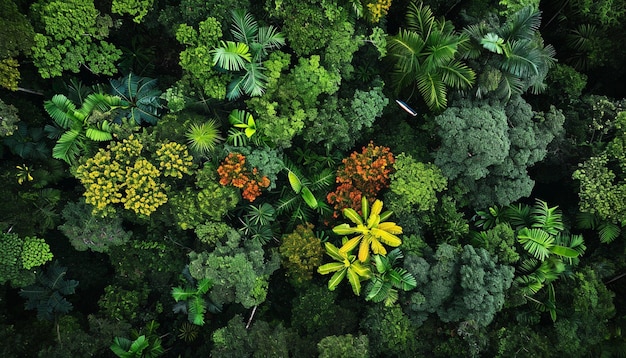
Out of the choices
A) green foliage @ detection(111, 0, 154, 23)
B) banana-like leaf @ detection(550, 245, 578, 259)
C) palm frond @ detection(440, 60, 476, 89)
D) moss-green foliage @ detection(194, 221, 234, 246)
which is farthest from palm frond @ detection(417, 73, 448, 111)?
green foliage @ detection(111, 0, 154, 23)

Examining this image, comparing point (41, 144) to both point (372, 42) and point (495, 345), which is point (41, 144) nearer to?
point (372, 42)

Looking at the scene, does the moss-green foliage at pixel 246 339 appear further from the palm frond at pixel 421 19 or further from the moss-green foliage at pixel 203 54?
the palm frond at pixel 421 19

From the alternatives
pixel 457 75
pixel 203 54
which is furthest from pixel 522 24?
pixel 203 54

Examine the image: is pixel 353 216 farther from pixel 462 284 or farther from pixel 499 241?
pixel 499 241

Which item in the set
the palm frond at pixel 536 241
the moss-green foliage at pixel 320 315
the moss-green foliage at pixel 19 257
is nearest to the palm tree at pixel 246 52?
the moss-green foliage at pixel 320 315

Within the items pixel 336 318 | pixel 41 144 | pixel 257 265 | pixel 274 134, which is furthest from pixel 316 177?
pixel 41 144

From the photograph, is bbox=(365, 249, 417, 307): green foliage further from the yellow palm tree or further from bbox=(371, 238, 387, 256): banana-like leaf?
the yellow palm tree
